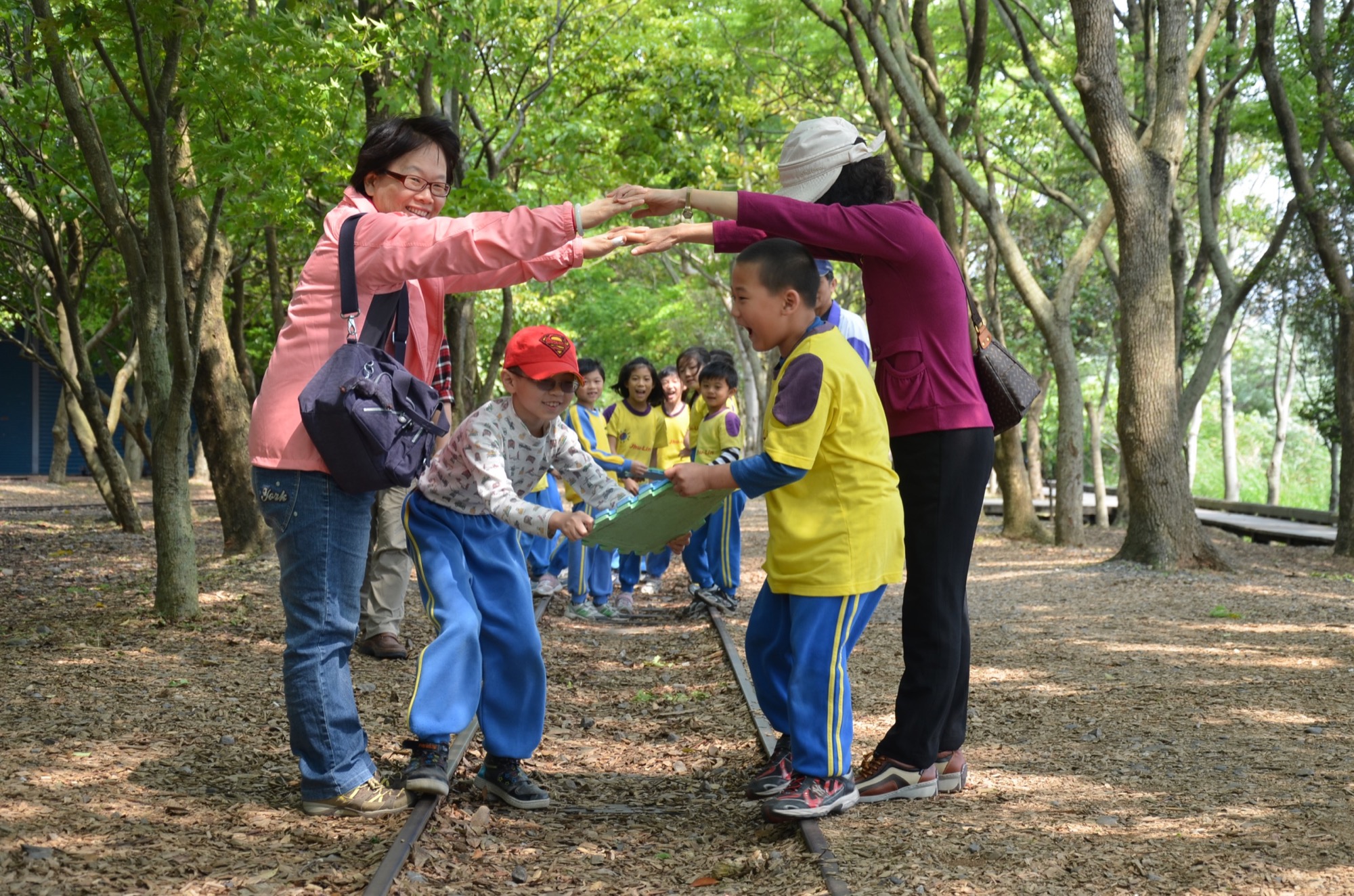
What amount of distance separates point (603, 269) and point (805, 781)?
97.2 ft

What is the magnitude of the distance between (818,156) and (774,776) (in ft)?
7.11

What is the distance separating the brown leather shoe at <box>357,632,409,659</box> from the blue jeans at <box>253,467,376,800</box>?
319cm

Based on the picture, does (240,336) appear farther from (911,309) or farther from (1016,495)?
(911,309)

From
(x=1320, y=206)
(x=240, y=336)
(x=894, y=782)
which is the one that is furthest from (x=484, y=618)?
(x=1320, y=206)

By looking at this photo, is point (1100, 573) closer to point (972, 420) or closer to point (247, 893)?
point (972, 420)

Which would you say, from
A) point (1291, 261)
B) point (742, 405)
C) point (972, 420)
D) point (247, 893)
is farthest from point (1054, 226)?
point (247, 893)

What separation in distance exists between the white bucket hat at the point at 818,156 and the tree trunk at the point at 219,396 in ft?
25.2

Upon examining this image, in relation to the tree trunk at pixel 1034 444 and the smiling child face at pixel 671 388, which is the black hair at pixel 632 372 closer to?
the smiling child face at pixel 671 388

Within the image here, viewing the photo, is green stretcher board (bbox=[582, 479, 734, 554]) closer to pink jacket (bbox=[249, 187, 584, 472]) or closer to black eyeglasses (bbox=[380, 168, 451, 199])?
pink jacket (bbox=[249, 187, 584, 472])

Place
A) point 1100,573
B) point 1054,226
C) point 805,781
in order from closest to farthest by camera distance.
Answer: point 805,781, point 1100,573, point 1054,226

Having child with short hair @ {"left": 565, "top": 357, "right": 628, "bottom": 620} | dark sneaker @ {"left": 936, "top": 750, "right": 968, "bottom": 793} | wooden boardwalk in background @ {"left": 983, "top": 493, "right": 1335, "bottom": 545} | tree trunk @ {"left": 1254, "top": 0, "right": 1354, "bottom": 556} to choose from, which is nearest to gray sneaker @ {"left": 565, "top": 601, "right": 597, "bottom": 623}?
child with short hair @ {"left": 565, "top": 357, "right": 628, "bottom": 620}

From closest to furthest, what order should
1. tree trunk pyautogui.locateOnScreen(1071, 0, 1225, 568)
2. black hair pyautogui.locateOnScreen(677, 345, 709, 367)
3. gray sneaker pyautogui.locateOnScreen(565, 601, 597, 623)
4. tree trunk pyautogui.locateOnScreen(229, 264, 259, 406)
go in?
gray sneaker pyautogui.locateOnScreen(565, 601, 597, 623) → black hair pyautogui.locateOnScreen(677, 345, 709, 367) → tree trunk pyautogui.locateOnScreen(1071, 0, 1225, 568) → tree trunk pyautogui.locateOnScreen(229, 264, 259, 406)

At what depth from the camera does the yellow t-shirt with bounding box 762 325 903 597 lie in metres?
4.04

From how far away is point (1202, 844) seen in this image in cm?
389
